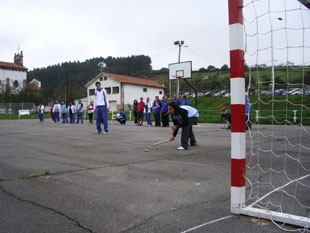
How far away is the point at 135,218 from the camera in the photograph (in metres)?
3.34

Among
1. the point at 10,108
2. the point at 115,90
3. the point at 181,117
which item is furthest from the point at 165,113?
the point at 115,90

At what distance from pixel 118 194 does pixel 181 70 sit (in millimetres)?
22540

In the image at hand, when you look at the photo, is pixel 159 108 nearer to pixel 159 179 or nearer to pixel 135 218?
pixel 159 179

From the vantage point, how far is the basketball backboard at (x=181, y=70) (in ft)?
84.3

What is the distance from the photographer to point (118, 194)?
422 centimetres

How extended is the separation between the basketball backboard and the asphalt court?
62.2ft

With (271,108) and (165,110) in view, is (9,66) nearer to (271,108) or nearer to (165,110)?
(165,110)

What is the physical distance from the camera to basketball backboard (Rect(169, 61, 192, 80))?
84.3 feet

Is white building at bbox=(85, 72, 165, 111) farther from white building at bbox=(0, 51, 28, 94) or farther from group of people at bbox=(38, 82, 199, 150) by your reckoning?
group of people at bbox=(38, 82, 199, 150)

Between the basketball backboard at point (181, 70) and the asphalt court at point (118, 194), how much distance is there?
19.0 meters

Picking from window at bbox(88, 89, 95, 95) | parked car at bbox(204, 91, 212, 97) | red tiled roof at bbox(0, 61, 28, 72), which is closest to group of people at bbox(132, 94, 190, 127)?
parked car at bbox(204, 91, 212, 97)

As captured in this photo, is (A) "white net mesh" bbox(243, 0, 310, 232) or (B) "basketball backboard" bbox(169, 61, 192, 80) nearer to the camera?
(A) "white net mesh" bbox(243, 0, 310, 232)

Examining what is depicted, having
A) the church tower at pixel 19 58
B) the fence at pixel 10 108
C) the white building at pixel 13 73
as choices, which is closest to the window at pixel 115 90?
the fence at pixel 10 108

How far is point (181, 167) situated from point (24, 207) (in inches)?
120
